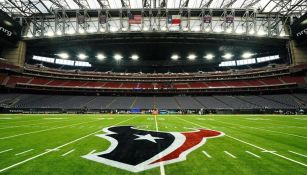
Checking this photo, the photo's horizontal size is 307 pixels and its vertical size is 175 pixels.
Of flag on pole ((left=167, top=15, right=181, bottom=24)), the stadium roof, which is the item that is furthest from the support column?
flag on pole ((left=167, top=15, right=181, bottom=24))

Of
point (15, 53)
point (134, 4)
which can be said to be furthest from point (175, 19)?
point (15, 53)

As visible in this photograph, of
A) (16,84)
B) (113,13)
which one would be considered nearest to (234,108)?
(113,13)

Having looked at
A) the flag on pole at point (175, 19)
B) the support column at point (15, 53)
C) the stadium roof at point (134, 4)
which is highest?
the stadium roof at point (134, 4)

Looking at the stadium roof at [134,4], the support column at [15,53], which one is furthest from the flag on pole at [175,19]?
the support column at [15,53]

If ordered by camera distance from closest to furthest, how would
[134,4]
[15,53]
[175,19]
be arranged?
1. [175,19]
2. [134,4]
3. [15,53]

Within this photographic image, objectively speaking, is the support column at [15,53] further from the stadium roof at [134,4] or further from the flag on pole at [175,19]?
the flag on pole at [175,19]

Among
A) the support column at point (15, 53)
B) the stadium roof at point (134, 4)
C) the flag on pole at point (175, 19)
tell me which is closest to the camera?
the flag on pole at point (175, 19)

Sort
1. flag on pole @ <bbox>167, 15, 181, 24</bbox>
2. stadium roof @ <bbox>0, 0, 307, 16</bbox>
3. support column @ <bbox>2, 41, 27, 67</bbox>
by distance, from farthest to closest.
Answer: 1. support column @ <bbox>2, 41, 27, 67</bbox>
2. stadium roof @ <bbox>0, 0, 307, 16</bbox>
3. flag on pole @ <bbox>167, 15, 181, 24</bbox>

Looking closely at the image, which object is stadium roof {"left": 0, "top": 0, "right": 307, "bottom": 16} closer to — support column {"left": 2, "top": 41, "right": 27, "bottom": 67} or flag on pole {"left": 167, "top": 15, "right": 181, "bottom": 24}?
flag on pole {"left": 167, "top": 15, "right": 181, "bottom": 24}

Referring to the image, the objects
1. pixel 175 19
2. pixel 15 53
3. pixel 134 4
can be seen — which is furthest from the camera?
pixel 15 53

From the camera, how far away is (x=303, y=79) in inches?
1857

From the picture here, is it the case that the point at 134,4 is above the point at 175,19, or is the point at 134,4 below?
above

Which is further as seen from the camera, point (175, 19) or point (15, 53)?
point (15, 53)

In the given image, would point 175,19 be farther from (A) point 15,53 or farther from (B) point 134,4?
(A) point 15,53
